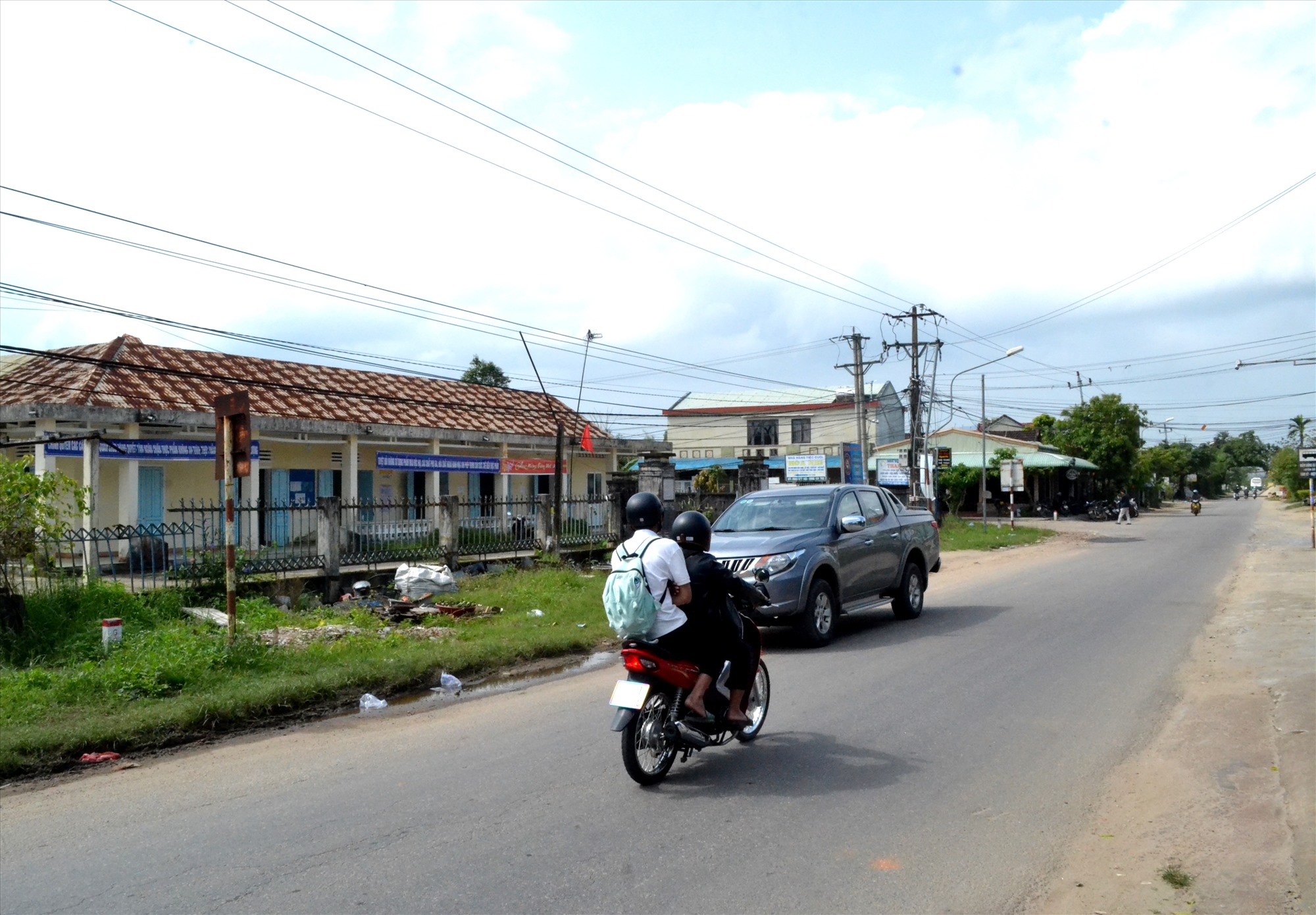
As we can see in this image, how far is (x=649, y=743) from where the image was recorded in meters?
A: 5.82

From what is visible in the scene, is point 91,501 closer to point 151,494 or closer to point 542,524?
point 542,524

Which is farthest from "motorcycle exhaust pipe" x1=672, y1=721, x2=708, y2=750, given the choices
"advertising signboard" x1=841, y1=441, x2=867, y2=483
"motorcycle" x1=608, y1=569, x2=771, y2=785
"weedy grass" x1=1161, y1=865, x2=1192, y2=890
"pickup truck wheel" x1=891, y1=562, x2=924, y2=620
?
"advertising signboard" x1=841, y1=441, x2=867, y2=483

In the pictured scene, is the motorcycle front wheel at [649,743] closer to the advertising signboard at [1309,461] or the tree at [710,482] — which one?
the tree at [710,482]

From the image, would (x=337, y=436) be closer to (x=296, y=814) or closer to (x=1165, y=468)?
(x=296, y=814)

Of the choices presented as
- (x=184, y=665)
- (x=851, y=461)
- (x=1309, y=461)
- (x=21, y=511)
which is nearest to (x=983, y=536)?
(x=1309, y=461)

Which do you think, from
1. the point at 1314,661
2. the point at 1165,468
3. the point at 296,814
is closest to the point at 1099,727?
the point at 1314,661

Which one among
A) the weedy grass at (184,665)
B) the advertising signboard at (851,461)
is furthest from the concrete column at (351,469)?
the advertising signboard at (851,461)

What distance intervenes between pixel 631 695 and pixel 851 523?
6.00 meters

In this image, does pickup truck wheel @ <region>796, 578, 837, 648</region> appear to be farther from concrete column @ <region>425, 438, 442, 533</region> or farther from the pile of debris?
concrete column @ <region>425, 438, 442, 533</region>

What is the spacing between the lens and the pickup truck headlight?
34.6 feet

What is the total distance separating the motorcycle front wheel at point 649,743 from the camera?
5680mm

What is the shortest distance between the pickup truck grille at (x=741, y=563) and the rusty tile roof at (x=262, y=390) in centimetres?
1219

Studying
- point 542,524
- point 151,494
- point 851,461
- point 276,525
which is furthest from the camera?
point 851,461

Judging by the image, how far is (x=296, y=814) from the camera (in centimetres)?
550
